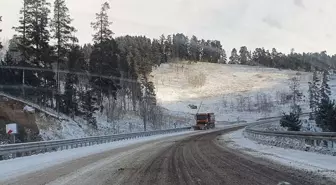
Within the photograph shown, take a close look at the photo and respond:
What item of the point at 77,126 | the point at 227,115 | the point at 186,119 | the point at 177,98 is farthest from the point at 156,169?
the point at 177,98

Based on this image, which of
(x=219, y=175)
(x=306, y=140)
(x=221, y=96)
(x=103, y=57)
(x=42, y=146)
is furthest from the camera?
(x=221, y=96)

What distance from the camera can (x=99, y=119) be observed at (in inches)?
2420

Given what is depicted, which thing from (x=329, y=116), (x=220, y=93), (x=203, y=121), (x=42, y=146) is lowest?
(x=203, y=121)

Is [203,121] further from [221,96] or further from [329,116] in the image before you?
[221,96]

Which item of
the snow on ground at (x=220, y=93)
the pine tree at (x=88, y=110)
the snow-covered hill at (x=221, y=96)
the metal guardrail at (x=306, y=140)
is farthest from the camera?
the snow on ground at (x=220, y=93)

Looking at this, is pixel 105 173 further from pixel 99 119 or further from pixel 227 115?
pixel 227 115

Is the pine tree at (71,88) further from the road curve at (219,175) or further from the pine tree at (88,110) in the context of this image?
the road curve at (219,175)

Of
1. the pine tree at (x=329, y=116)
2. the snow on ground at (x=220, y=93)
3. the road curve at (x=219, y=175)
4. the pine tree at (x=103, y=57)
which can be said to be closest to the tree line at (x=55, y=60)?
the pine tree at (x=103, y=57)

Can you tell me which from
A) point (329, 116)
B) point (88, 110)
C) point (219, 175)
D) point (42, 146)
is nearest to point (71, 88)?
point (88, 110)

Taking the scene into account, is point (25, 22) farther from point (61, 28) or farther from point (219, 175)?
point (219, 175)

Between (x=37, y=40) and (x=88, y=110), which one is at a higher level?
(x=37, y=40)

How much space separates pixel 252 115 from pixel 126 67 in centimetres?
6401

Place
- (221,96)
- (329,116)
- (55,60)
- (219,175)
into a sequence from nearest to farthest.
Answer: (219,175), (329,116), (55,60), (221,96)

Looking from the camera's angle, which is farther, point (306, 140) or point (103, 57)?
point (103, 57)
